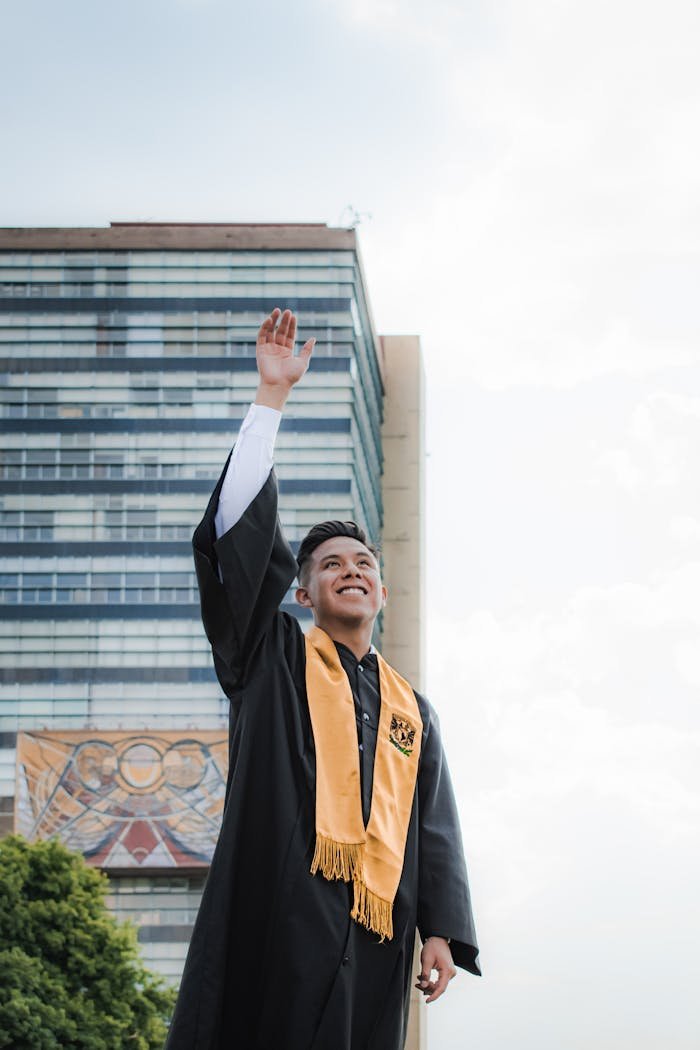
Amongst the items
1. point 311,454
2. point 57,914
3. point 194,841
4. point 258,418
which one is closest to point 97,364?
point 311,454

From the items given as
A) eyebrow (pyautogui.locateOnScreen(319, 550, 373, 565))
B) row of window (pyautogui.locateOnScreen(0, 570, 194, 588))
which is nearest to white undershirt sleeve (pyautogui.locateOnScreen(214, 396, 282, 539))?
eyebrow (pyautogui.locateOnScreen(319, 550, 373, 565))

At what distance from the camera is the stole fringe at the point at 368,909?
15.1 ft

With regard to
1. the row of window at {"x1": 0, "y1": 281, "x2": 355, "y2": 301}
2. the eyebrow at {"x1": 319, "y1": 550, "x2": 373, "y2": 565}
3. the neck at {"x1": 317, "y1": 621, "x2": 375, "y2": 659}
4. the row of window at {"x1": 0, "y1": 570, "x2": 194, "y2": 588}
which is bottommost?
the neck at {"x1": 317, "y1": 621, "x2": 375, "y2": 659}

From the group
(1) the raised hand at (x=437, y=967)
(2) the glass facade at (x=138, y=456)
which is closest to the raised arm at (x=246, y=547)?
(1) the raised hand at (x=437, y=967)

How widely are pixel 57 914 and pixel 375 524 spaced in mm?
61340

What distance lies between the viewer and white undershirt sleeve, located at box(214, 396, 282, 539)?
4754mm

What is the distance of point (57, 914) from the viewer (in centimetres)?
2819

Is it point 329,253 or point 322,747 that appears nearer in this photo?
point 322,747

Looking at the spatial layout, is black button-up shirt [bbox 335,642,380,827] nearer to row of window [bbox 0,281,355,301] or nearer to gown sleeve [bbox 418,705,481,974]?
gown sleeve [bbox 418,705,481,974]

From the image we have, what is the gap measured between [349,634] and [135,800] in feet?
216

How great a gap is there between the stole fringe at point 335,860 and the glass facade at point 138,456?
65.6 metres

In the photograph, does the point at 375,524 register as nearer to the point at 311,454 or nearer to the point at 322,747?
the point at 311,454

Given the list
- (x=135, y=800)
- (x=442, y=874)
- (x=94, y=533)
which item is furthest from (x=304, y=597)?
(x=94, y=533)

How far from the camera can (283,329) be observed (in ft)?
16.3
